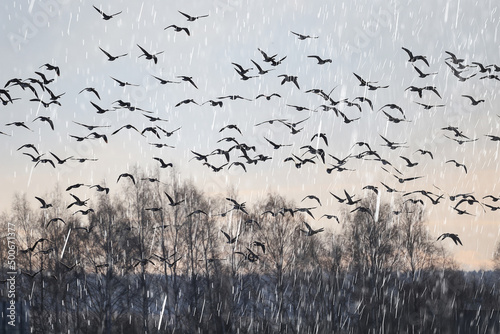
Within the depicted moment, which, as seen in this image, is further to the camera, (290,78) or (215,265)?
(215,265)

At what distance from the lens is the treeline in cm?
3694

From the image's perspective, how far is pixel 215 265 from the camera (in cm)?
3828

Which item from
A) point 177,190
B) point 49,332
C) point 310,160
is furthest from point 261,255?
point 310,160

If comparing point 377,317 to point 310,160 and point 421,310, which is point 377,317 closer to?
point 421,310

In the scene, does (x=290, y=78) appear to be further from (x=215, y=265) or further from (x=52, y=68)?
(x=215, y=265)

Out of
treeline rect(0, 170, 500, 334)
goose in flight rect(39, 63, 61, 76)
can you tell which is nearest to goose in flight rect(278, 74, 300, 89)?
goose in flight rect(39, 63, 61, 76)

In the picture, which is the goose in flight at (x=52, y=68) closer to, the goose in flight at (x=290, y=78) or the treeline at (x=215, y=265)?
the goose in flight at (x=290, y=78)

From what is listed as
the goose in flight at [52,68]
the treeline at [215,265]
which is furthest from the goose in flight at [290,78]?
the treeline at [215,265]

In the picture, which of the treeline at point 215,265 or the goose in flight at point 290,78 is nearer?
the goose in flight at point 290,78

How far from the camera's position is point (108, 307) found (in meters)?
35.4

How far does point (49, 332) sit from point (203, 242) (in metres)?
10.7

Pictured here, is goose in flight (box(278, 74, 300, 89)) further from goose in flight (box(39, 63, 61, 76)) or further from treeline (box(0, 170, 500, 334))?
treeline (box(0, 170, 500, 334))

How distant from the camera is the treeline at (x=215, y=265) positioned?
3694 centimetres

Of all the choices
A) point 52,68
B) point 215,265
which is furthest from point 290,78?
point 215,265
